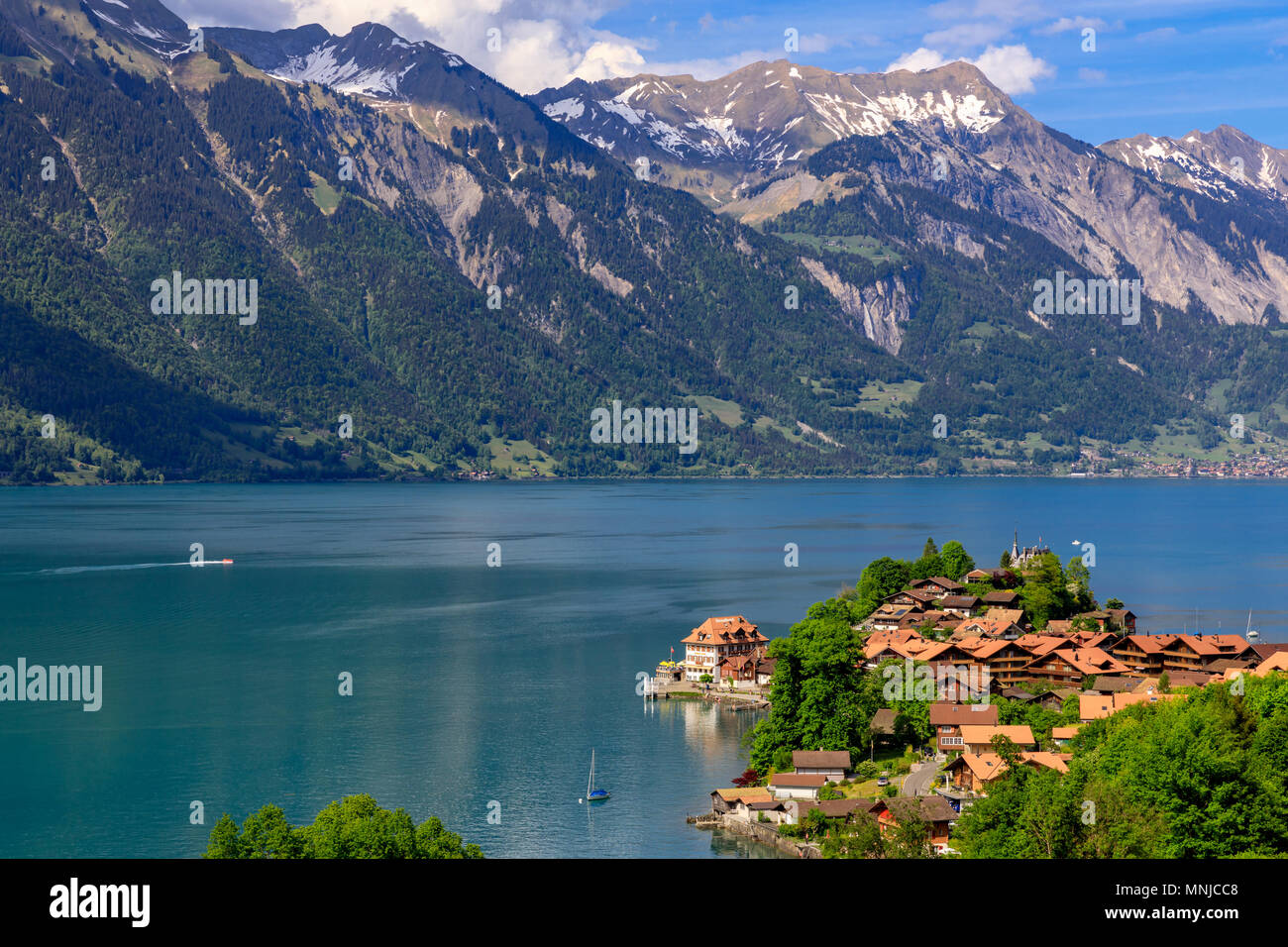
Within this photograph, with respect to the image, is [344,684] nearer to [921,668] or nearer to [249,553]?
[921,668]

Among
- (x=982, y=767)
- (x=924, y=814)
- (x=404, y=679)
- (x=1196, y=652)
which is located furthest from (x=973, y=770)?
(x=404, y=679)

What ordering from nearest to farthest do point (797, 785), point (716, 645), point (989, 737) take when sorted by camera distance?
1. point (797, 785)
2. point (989, 737)
3. point (716, 645)

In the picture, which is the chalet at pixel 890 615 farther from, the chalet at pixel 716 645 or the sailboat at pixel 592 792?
the sailboat at pixel 592 792

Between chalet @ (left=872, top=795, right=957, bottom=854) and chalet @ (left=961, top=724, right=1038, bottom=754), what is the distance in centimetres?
929

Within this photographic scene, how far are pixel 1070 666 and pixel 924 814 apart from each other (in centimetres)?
3721

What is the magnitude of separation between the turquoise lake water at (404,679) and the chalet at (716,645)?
537 centimetres

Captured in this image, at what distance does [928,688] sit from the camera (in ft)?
260

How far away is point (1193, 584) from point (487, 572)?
285 feet

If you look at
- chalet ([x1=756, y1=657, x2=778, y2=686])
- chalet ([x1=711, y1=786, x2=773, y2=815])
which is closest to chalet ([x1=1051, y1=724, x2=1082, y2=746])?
chalet ([x1=711, y1=786, x2=773, y2=815])

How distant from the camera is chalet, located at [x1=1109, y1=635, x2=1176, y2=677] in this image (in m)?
89.8

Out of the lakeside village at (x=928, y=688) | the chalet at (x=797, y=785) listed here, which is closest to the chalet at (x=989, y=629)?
the lakeside village at (x=928, y=688)

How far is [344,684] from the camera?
94812 mm

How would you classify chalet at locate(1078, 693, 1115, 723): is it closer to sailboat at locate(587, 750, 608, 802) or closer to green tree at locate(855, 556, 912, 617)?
sailboat at locate(587, 750, 608, 802)

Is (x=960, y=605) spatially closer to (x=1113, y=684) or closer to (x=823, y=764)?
(x=1113, y=684)
